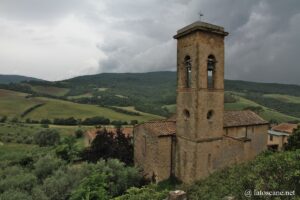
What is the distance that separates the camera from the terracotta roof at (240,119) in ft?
79.9

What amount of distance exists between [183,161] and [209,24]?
37.6 ft

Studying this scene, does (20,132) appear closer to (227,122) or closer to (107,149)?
(107,149)

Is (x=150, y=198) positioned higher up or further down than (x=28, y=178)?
higher up

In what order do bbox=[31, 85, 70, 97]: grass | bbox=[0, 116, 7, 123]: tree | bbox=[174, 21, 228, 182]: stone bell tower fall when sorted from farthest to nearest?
bbox=[31, 85, 70, 97]: grass
bbox=[0, 116, 7, 123]: tree
bbox=[174, 21, 228, 182]: stone bell tower

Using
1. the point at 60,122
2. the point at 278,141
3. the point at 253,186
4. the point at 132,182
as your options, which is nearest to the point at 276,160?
the point at 253,186

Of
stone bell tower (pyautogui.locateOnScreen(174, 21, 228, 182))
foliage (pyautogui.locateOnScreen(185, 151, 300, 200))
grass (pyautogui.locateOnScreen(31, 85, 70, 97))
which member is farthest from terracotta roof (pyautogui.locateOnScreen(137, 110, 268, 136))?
grass (pyautogui.locateOnScreen(31, 85, 70, 97))

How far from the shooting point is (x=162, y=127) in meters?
22.6

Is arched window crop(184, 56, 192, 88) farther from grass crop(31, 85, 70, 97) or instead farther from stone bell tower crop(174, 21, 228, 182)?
grass crop(31, 85, 70, 97)

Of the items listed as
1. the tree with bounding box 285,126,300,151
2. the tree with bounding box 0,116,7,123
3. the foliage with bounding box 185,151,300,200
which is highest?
the foliage with bounding box 185,151,300,200

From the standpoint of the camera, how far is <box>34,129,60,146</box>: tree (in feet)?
169

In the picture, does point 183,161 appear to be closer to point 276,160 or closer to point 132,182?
point 132,182

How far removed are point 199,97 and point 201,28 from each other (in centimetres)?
530

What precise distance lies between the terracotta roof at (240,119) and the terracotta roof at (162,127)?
5345 mm

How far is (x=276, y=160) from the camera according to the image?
27.7ft
